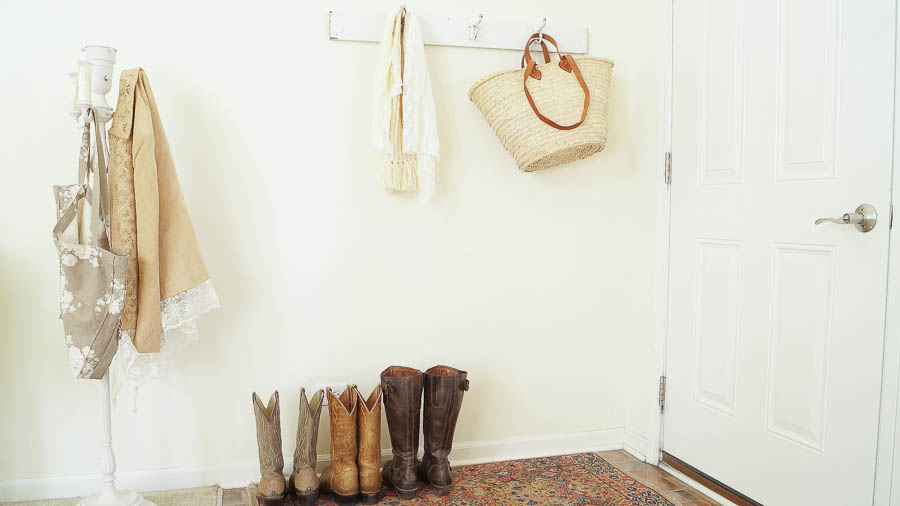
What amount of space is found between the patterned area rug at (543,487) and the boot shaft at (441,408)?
0.15 meters

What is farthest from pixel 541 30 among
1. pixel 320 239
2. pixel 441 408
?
pixel 441 408

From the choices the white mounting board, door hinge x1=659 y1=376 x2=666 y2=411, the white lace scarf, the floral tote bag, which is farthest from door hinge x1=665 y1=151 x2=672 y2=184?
the floral tote bag

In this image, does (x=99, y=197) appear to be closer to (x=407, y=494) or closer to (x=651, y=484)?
(x=407, y=494)

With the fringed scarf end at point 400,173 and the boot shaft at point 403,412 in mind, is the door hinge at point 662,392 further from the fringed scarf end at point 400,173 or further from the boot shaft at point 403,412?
the fringed scarf end at point 400,173

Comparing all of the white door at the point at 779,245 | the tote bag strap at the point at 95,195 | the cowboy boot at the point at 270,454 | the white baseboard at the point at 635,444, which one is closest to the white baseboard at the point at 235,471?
the white baseboard at the point at 635,444

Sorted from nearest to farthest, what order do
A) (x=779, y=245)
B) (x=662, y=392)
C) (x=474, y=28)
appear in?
(x=779, y=245) < (x=474, y=28) < (x=662, y=392)

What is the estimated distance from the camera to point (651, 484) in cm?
207

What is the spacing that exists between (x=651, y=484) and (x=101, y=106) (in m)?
1.98

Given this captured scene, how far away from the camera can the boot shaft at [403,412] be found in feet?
6.37

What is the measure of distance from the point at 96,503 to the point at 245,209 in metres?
0.92

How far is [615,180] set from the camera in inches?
91.4

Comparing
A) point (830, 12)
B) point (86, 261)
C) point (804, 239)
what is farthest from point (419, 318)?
point (830, 12)

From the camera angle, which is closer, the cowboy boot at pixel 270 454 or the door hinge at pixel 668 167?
the cowboy boot at pixel 270 454

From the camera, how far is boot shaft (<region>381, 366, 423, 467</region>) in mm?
1940
